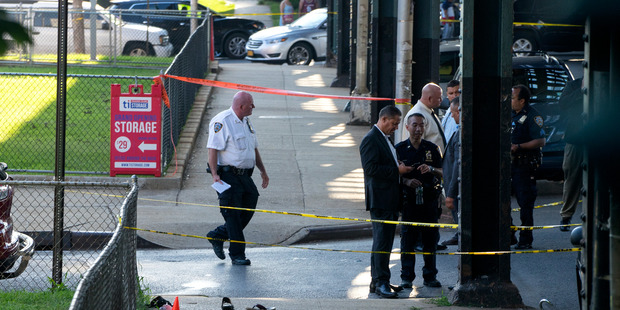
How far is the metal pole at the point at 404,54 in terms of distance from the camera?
11.1 meters

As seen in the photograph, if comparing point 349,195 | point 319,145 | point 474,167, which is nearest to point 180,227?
point 349,195

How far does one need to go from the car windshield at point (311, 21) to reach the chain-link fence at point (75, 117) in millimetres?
6585

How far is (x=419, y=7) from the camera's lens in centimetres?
1162

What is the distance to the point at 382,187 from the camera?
304 inches

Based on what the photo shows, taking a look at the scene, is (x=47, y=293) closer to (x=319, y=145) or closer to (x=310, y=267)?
(x=310, y=267)

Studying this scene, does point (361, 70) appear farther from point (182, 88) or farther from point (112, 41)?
point (112, 41)

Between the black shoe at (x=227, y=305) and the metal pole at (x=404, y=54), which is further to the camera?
the metal pole at (x=404, y=54)

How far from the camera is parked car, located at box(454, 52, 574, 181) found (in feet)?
40.0

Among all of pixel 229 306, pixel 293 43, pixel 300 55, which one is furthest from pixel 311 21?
pixel 229 306

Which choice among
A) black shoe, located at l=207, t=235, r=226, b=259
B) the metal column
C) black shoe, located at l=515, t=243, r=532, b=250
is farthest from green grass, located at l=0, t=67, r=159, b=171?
the metal column

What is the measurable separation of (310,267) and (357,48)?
990 cm

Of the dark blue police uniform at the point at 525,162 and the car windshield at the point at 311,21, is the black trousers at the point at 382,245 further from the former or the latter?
the car windshield at the point at 311,21

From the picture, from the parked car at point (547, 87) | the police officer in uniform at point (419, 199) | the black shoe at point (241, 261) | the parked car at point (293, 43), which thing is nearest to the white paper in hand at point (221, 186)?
the black shoe at point (241, 261)

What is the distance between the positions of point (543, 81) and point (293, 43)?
48.8 ft
